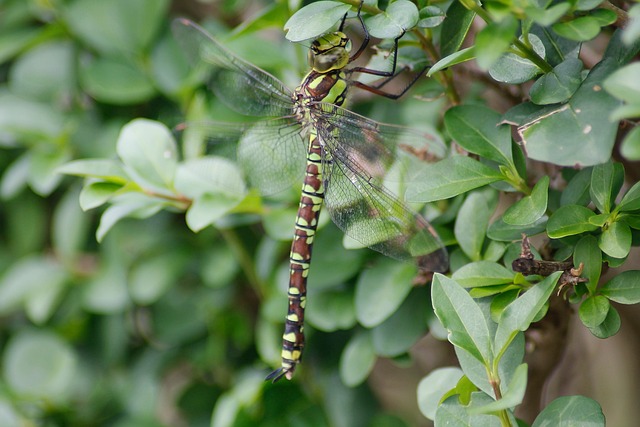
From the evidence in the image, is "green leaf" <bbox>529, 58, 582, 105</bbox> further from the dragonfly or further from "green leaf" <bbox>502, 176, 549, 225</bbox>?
the dragonfly

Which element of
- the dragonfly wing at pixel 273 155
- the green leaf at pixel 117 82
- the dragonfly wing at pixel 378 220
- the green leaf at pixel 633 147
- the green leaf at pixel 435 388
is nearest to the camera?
the green leaf at pixel 633 147

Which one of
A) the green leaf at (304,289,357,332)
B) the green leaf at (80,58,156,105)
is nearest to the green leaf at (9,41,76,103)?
the green leaf at (80,58,156,105)

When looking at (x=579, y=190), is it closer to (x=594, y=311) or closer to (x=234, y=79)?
(x=594, y=311)

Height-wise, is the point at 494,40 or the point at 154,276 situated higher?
the point at 494,40

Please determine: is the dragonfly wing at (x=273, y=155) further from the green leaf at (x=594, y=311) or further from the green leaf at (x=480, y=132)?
the green leaf at (x=594, y=311)

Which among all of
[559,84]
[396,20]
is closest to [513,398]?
[559,84]

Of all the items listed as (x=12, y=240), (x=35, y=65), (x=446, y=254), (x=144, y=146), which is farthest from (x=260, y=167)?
(x=12, y=240)

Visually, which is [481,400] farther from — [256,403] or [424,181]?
[256,403]

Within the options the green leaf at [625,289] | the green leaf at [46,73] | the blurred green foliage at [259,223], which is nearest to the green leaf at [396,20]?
the blurred green foliage at [259,223]
